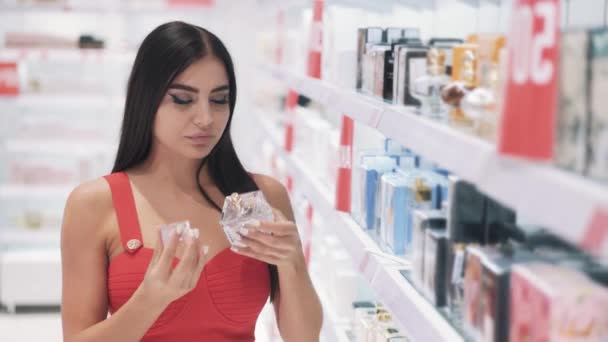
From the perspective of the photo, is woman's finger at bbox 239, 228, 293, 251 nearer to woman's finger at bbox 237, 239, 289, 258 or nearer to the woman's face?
woman's finger at bbox 237, 239, 289, 258

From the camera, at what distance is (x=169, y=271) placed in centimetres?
190

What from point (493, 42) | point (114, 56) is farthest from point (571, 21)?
point (114, 56)

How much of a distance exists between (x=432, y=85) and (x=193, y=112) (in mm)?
628

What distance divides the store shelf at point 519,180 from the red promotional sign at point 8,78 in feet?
15.1

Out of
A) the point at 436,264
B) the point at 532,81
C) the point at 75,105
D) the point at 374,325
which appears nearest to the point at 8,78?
the point at 75,105

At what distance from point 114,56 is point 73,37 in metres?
0.37

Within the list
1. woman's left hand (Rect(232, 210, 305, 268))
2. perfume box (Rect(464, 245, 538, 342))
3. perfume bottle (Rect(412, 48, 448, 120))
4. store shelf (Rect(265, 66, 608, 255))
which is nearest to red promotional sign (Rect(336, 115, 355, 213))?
woman's left hand (Rect(232, 210, 305, 268))

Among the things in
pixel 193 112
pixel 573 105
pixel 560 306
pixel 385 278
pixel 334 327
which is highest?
pixel 573 105

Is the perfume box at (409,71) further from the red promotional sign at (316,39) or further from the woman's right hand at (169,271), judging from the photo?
the red promotional sign at (316,39)

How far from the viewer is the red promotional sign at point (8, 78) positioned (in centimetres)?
575

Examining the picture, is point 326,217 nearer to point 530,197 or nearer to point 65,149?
point 530,197

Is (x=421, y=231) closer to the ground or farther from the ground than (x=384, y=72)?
closer to the ground

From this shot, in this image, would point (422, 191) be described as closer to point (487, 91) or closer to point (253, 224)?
point (253, 224)

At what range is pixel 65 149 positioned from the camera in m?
5.99
